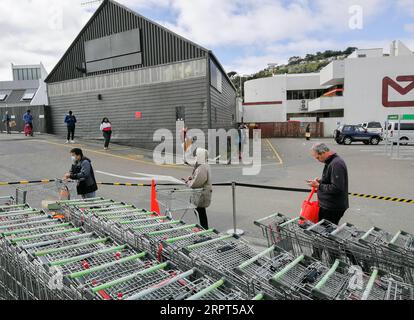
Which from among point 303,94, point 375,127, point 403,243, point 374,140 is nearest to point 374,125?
point 375,127

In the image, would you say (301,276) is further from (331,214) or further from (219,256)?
(331,214)

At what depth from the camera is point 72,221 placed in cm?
436

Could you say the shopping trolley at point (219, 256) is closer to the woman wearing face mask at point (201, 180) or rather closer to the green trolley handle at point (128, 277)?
the green trolley handle at point (128, 277)

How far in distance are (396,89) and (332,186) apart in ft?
122

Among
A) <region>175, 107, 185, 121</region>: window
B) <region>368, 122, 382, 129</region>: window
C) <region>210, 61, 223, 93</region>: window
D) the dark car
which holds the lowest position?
the dark car

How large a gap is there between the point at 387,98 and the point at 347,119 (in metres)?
4.43

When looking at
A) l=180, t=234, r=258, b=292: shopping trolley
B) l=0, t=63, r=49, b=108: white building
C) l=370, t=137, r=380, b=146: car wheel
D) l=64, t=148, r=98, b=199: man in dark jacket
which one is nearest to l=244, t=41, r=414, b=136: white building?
l=370, t=137, r=380, b=146: car wheel

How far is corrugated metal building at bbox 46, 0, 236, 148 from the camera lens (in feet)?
58.0

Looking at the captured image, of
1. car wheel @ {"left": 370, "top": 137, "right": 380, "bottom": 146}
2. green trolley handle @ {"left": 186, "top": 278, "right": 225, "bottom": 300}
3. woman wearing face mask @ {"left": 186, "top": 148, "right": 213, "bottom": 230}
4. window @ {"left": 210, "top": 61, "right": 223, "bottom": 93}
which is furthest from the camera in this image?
car wheel @ {"left": 370, "top": 137, "right": 380, "bottom": 146}

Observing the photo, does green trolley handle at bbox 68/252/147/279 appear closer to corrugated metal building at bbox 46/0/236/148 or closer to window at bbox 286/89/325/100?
corrugated metal building at bbox 46/0/236/148

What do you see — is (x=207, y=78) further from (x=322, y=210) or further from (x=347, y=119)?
(x=347, y=119)

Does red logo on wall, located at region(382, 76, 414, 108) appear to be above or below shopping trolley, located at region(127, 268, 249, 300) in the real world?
above
